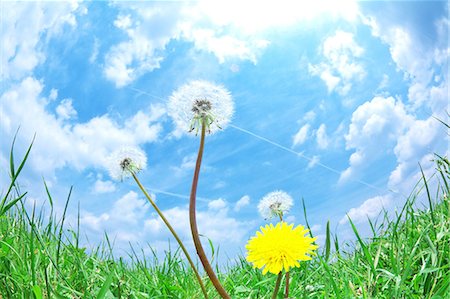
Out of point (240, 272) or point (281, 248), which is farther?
point (240, 272)

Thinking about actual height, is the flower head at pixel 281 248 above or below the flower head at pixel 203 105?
below

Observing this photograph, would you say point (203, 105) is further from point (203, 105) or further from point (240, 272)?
point (240, 272)

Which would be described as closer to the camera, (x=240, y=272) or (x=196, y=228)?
(x=196, y=228)

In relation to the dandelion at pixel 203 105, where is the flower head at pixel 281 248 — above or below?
below

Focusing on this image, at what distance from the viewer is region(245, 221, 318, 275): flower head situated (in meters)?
1.45

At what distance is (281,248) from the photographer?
57.3 inches

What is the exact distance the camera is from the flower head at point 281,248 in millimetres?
1448

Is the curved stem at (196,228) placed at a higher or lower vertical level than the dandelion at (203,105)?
lower

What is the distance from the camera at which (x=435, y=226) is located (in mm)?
2643

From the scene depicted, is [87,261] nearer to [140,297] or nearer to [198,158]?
[140,297]

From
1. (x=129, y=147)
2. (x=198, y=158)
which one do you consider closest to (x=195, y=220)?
(x=198, y=158)

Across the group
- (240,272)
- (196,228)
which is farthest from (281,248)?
(240,272)

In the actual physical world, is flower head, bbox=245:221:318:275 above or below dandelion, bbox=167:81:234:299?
below

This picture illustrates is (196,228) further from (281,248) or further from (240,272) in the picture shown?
(240,272)
